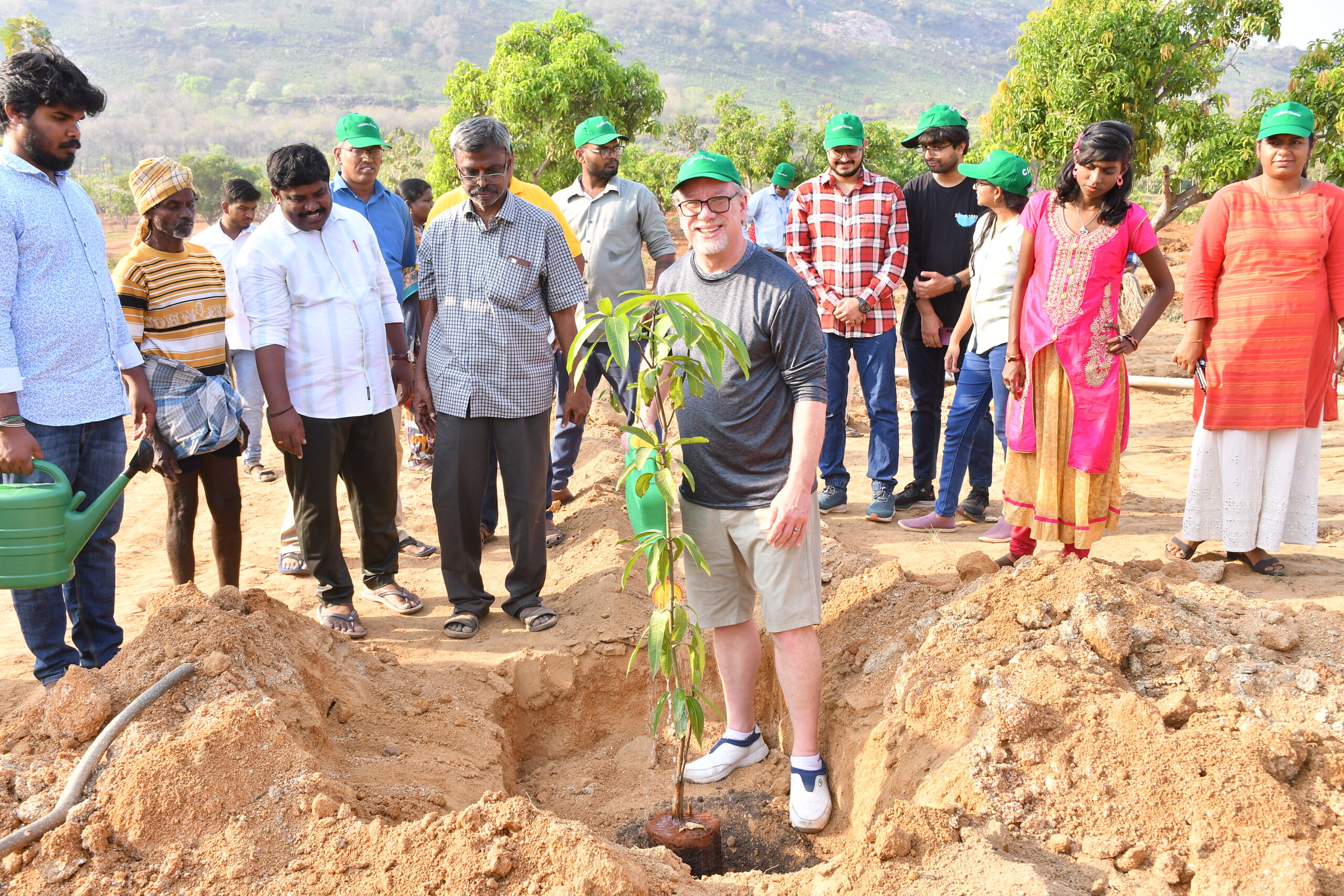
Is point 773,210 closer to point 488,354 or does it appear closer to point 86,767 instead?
point 488,354

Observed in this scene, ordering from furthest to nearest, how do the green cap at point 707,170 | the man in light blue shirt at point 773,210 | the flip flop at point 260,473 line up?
the man in light blue shirt at point 773,210, the flip flop at point 260,473, the green cap at point 707,170

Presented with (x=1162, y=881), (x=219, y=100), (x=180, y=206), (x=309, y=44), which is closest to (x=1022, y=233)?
(x=1162, y=881)

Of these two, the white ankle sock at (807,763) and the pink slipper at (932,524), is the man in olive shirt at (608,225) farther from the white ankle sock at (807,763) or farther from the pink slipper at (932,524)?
the white ankle sock at (807,763)

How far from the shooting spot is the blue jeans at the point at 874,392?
4812mm

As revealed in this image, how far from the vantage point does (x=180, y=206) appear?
11.8 feet

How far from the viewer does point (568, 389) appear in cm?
485

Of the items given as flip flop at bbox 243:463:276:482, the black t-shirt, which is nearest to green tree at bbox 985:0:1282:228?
the black t-shirt

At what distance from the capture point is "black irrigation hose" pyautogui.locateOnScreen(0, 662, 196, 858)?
7.12ft

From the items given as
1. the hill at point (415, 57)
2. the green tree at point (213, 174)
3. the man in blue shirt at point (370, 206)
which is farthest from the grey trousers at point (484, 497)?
the hill at point (415, 57)

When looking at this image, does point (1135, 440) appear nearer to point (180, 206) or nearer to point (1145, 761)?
point (1145, 761)

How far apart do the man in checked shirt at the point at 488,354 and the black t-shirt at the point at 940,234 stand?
6.75 ft

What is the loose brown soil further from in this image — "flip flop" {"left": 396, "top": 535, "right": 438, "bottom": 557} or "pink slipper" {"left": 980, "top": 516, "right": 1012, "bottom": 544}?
"flip flop" {"left": 396, "top": 535, "right": 438, "bottom": 557}

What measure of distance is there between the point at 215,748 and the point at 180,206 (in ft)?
7.24

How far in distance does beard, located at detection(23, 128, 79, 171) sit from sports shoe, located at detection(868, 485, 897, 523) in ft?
12.4
